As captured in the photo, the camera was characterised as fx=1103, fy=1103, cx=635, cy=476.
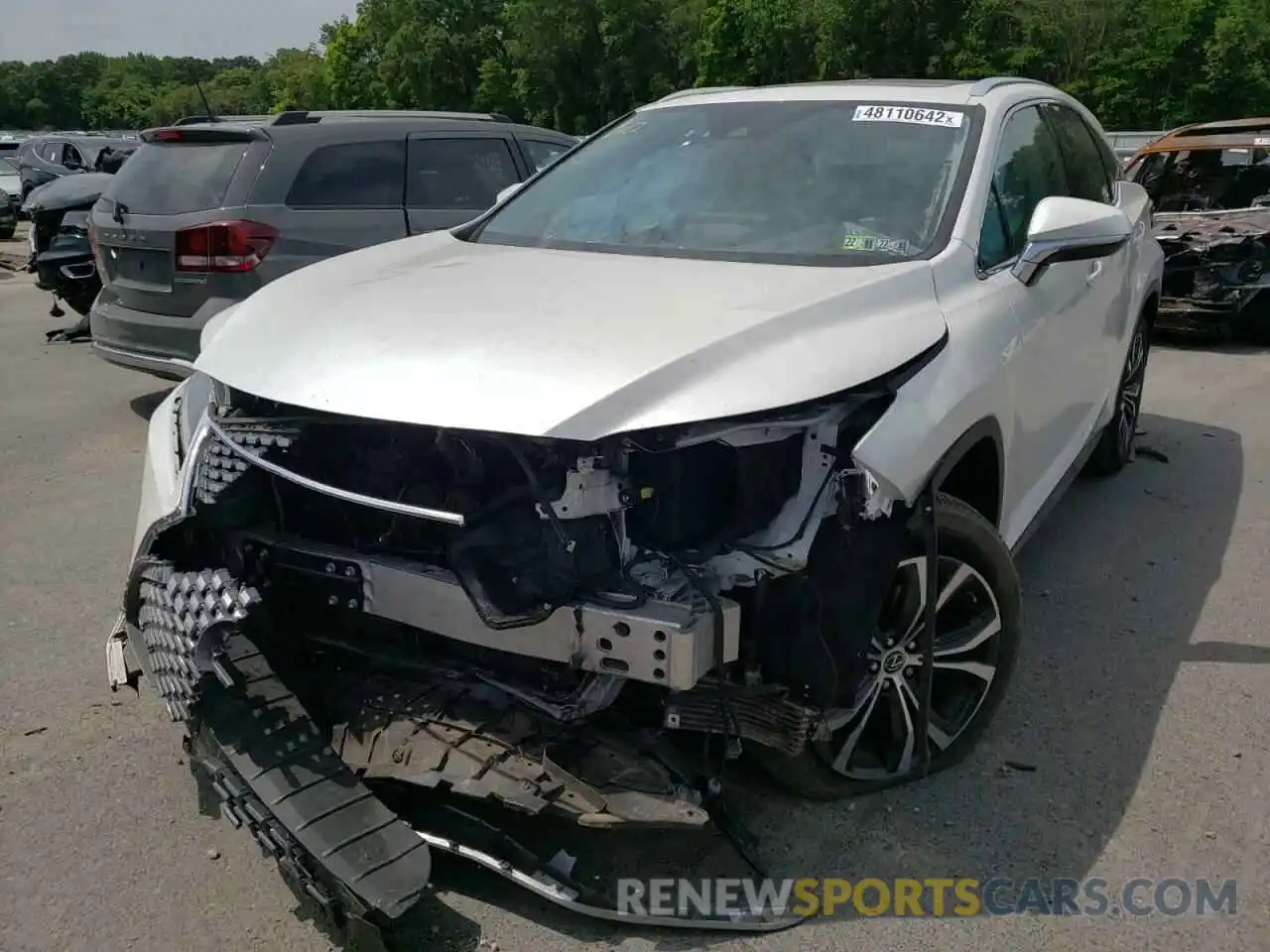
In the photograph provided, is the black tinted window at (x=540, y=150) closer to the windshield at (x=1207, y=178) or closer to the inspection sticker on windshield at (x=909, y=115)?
the inspection sticker on windshield at (x=909, y=115)

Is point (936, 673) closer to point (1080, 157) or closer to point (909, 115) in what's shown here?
point (909, 115)

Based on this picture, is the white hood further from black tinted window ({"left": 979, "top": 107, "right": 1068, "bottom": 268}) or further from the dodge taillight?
the dodge taillight

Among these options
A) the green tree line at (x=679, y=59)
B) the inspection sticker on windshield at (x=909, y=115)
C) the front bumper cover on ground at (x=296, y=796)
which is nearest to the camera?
the front bumper cover on ground at (x=296, y=796)

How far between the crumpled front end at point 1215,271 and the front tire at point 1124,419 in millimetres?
3721

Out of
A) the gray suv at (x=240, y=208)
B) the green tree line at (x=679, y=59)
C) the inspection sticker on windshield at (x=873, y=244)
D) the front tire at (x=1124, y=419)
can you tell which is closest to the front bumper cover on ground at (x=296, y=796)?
the inspection sticker on windshield at (x=873, y=244)

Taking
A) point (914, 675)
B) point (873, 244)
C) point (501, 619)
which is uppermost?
point (873, 244)

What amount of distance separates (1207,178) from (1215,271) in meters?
1.21

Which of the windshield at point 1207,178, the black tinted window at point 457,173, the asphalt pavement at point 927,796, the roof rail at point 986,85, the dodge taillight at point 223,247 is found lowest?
the asphalt pavement at point 927,796

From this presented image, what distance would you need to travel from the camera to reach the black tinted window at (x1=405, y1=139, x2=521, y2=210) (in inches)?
279

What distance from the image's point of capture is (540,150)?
7949mm

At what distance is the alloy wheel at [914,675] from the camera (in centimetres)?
290

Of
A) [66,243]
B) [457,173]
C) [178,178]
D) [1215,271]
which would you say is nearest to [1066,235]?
[457,173]

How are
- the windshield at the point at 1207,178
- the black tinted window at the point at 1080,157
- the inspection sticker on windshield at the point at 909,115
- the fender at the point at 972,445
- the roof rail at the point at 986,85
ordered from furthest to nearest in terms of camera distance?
the windshield at the point at 1207,178
the black tinted window at the point at 1080,157
the roof rail at the point at 986,85
the inspection sticker on windshield at the point at 909,115
the fender at the point at 972,445

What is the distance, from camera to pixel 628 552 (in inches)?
103
